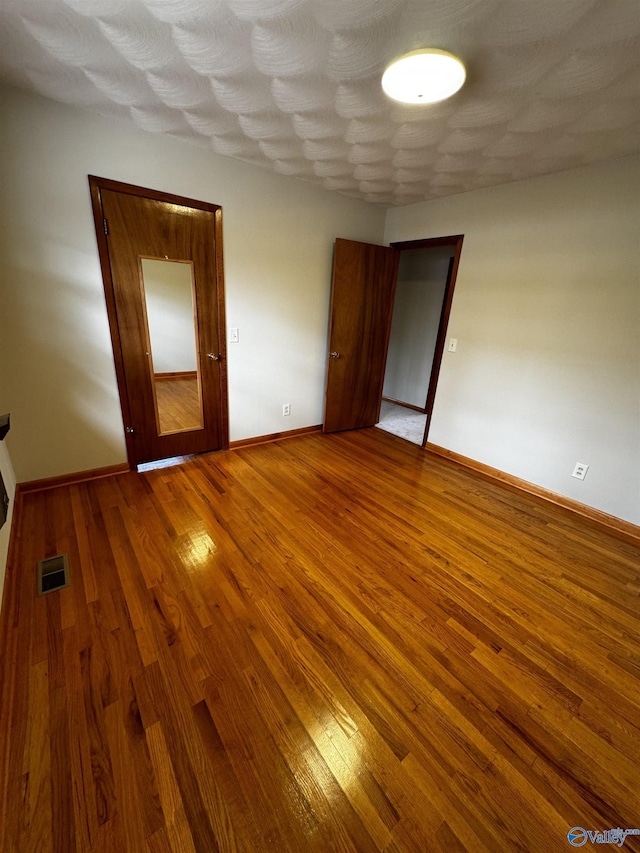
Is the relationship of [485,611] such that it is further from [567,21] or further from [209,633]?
[567,21]

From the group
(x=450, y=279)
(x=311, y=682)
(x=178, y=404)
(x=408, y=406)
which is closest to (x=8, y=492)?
(x=178, y=404)

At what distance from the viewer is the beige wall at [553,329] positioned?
2266mm

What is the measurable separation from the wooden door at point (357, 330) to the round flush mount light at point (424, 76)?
178cm

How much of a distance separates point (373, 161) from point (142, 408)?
2577 millimetres

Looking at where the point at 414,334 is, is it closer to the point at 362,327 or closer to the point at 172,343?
the point at 362,327

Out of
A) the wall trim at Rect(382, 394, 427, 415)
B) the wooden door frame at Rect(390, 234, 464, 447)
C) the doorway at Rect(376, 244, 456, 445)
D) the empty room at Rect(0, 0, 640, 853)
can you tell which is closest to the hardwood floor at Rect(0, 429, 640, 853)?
the empty room at Rect(0, 0, 640, 853)

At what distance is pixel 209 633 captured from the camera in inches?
57.7

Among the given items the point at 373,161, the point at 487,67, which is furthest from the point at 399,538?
the point at 373,161

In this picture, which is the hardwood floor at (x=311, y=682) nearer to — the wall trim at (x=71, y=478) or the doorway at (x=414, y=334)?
the wall trim at (x=71, y=478)

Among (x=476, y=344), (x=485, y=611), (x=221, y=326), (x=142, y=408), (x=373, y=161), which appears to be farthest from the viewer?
(x=476, y=344)

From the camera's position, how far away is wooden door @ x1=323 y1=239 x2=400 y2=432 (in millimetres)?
3426

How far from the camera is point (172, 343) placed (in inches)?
108

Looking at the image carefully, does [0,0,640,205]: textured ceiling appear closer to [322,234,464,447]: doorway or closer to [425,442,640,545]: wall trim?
[322,234,464,447]: doorway

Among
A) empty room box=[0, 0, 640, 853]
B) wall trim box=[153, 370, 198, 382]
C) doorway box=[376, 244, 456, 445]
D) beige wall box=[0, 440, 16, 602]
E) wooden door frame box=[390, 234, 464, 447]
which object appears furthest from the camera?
doorway box=[376, 244, 456, 445]
